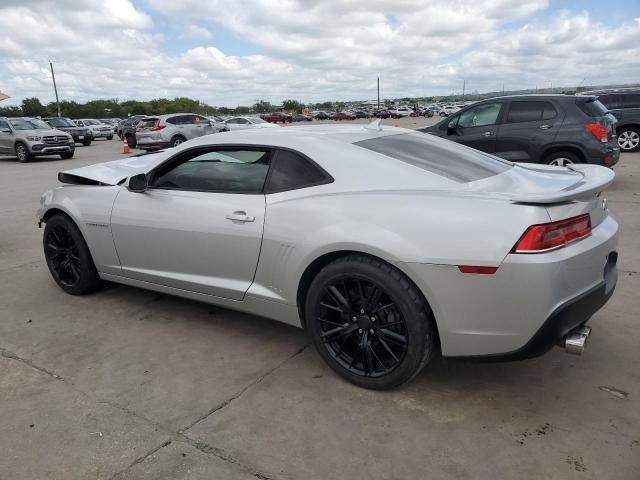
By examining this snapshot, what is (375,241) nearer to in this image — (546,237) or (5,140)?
(546,237)

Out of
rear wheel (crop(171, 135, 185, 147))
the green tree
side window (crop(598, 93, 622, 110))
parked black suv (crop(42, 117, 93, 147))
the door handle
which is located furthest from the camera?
the green tree

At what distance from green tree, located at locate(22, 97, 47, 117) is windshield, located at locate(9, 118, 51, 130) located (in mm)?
70508

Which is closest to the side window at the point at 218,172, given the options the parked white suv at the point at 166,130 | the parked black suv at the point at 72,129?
the parked white suv at the point at 166,130

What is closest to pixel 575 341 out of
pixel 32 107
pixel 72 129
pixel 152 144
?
pixel 152 144

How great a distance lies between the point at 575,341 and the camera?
2514 millimetres

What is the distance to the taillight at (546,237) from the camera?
235 cm

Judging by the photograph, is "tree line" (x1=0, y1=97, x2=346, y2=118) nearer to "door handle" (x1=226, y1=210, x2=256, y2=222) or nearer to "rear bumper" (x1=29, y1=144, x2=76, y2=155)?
"rear bumper" (x1=29, y1=144, x2=76, y2=155)

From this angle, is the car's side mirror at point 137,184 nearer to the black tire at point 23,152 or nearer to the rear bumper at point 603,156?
the rear bumper at point 603,156

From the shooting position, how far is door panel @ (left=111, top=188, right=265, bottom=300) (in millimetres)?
3213

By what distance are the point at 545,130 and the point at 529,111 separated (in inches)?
17.8

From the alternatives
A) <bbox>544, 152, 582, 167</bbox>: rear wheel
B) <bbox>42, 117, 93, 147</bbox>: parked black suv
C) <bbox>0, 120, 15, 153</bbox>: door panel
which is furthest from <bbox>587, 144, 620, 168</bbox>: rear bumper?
<bbox>42, 117, 93, 147</bbox>: parked black suv

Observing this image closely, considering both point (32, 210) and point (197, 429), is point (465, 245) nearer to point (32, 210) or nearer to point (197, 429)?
point (197, 429)

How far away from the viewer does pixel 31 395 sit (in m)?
2.97

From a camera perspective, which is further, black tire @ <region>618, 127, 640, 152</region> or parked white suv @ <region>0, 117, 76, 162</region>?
parked white suv @ <region>0, 117, 76, 162</region>
